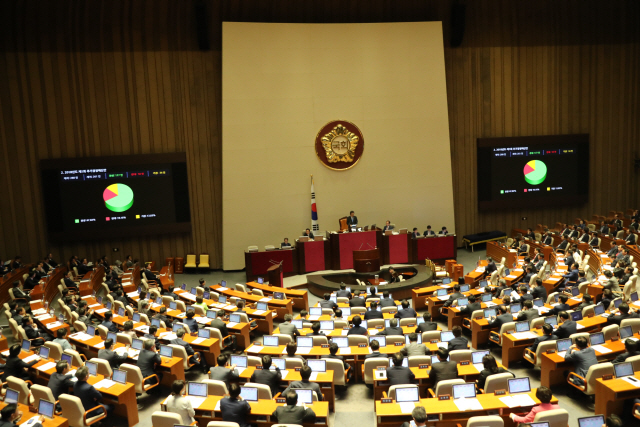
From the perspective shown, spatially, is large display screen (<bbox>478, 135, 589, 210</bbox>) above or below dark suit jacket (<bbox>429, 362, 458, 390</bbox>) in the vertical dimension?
Answer: above

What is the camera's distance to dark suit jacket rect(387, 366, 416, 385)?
7.35 m

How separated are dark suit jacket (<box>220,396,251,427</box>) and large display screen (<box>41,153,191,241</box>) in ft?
42.6

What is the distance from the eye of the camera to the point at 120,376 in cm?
789

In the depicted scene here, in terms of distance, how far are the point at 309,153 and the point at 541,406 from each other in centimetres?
1399

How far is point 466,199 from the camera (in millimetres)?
20828

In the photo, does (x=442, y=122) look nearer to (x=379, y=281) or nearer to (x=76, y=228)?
(x=379, y=281)

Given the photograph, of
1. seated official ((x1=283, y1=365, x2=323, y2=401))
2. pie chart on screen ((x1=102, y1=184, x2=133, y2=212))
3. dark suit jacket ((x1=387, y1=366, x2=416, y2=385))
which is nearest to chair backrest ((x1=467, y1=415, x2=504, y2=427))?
dark suit jacket ((x1=387, y1=366, x2=416, y2=385))

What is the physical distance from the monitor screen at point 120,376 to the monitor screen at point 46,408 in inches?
45.5

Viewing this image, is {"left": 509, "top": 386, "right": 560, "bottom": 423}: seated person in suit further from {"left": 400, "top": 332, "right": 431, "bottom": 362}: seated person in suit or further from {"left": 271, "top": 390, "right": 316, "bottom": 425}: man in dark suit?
{"left": 271, "top": 390, "right": 316, "bottom": 425}: man in dark suit

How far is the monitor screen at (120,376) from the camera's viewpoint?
7.86 m

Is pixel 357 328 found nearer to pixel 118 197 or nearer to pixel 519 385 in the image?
pixel 519 385

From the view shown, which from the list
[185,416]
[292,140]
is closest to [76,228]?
[292,140]

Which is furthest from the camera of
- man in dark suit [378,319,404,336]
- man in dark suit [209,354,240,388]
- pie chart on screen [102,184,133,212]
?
pie chart on screen [102,184,133,212]

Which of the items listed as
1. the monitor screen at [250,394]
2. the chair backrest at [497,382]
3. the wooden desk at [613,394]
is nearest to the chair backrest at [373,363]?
the chair backrest at [497,382]
